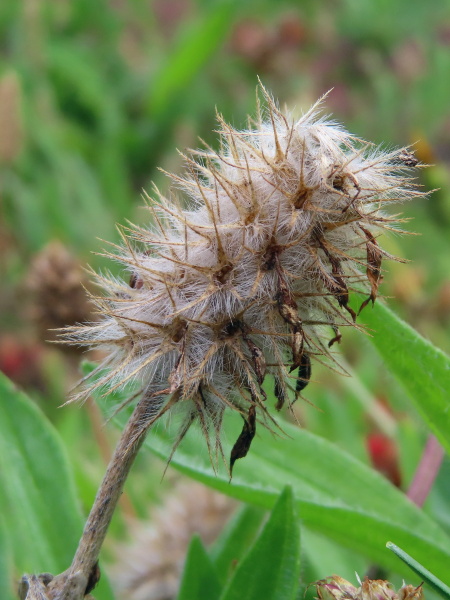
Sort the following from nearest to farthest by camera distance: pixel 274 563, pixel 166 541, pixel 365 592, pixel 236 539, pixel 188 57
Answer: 1. pixel 365 592
2. pixel 274 563
3. pixel 236 539
4. pixel 166 541
5. pixel 188 57

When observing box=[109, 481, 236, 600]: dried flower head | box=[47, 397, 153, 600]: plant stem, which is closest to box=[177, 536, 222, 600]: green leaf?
box=[47, 397, 153, 600]: plant stem

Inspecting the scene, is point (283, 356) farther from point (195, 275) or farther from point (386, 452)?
point (386, 452)

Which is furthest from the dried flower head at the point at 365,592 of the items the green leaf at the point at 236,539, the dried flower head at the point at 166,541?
the dried flower head at the point at 166,541

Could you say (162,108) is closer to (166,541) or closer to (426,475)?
(166,541)

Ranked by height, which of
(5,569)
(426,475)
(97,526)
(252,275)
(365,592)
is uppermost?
(252,275)

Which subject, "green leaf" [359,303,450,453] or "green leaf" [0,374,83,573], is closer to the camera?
"green leaf" [359,303,450,453]

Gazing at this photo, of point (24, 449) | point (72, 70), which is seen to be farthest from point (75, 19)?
point (24, 449)

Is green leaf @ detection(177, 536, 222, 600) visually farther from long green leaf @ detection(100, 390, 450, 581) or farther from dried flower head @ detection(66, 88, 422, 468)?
dried flower head @ detection(66, 88, 422, 468)

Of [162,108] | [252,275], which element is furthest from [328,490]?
[162,108]
